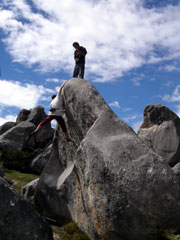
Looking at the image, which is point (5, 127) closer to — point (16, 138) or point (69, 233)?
point (16, 138)

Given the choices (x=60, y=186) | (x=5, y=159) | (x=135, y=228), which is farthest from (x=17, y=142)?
(x=135, y=228)

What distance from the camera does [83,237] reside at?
6.53 m

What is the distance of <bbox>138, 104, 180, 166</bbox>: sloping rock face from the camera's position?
20.2 metres

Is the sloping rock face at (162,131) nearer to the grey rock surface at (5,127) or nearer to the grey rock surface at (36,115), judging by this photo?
the grey rock surface at (36,115)

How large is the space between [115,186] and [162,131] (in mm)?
16596

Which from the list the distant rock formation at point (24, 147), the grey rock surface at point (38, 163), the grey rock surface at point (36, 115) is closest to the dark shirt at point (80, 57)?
the grey rock surface at point (38, 163)

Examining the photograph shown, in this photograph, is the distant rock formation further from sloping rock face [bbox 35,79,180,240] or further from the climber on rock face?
sloping rock face [bbox 35,79,180,240]

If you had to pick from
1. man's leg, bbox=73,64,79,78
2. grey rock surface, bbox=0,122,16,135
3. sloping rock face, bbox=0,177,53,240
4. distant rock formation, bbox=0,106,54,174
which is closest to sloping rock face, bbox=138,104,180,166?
distant rock formation, bbox=0,106,54,174

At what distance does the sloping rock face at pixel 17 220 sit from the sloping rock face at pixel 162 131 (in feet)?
49.1

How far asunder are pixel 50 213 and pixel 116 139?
3501 mm

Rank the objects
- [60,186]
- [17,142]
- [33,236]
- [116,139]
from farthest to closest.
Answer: [17,142]
[60,186]
[116,139]
[33,236]

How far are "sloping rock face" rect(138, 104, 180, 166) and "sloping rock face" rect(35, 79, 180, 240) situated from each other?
12770 mm

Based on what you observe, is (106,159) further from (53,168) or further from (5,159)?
(5,159)

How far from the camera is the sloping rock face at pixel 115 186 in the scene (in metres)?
5.34
